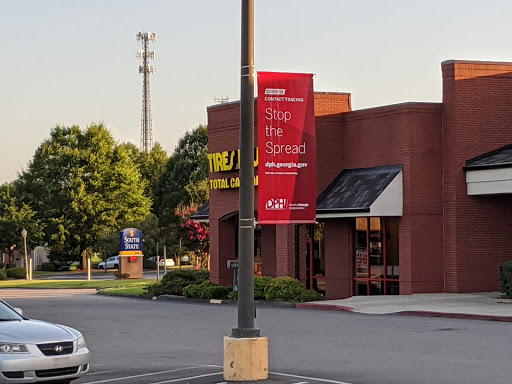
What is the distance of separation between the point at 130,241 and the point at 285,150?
5009 cm

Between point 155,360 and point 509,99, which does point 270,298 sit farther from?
point 155,360

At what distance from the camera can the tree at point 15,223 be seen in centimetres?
8888

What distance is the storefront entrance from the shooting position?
35.4 metres

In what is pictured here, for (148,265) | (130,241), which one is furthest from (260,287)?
(148,265)

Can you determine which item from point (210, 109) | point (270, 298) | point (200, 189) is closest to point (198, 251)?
point (200, 189)

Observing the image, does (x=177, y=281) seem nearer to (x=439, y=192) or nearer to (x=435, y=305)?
(x=439, y=192)

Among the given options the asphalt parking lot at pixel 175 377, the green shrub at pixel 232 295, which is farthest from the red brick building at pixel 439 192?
the asphalt parking lot at pixel 175 377

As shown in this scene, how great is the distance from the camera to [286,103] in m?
17.6

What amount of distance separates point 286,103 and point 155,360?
518 cm

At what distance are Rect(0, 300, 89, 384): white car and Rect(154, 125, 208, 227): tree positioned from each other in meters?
92.0

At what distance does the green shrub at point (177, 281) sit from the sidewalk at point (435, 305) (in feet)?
30.4

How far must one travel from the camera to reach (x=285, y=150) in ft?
53.8

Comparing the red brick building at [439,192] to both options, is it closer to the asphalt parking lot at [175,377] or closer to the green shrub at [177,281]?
the green shrub at [177,281]

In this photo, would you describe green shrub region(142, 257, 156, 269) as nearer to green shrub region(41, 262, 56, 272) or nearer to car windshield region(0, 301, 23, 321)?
green shrub region(41, 262, 56, 272)
